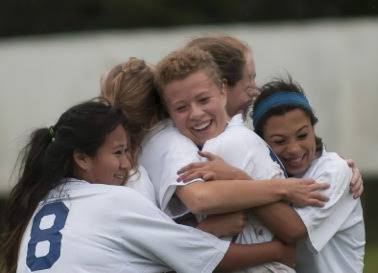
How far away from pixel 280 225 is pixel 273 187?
0.51 ft

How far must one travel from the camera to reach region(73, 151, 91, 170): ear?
17.0ft

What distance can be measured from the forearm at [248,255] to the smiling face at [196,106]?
0.50 m

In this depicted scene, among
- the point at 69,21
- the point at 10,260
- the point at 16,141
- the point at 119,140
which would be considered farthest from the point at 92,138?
the point at 69,21

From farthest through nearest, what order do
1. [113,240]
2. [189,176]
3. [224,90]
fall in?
[224,90] < [189,176] < [113,240]

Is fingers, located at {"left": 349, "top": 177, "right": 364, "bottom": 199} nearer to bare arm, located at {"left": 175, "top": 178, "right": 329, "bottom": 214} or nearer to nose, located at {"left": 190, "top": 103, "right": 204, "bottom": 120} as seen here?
bare arm, located at {"left": 175, "top": 178, "right": 329, "bottom": 214}

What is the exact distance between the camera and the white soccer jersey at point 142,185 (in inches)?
207

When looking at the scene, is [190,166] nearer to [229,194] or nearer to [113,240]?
[229,194]

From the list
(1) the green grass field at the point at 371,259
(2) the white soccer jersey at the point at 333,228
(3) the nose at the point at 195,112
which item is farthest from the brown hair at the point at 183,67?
(1) the green grass field at the point at 371,259

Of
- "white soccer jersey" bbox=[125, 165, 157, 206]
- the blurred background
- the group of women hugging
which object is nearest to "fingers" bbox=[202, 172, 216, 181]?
the group of women hugging

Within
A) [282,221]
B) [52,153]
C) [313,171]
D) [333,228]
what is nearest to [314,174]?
[313,171]

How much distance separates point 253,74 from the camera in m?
5.76

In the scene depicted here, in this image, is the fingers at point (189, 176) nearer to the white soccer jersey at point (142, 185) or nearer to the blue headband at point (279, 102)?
the white soccer jersey at point (142, 185)

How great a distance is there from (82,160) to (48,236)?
0.34 metres

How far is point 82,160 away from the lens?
17.1ft
